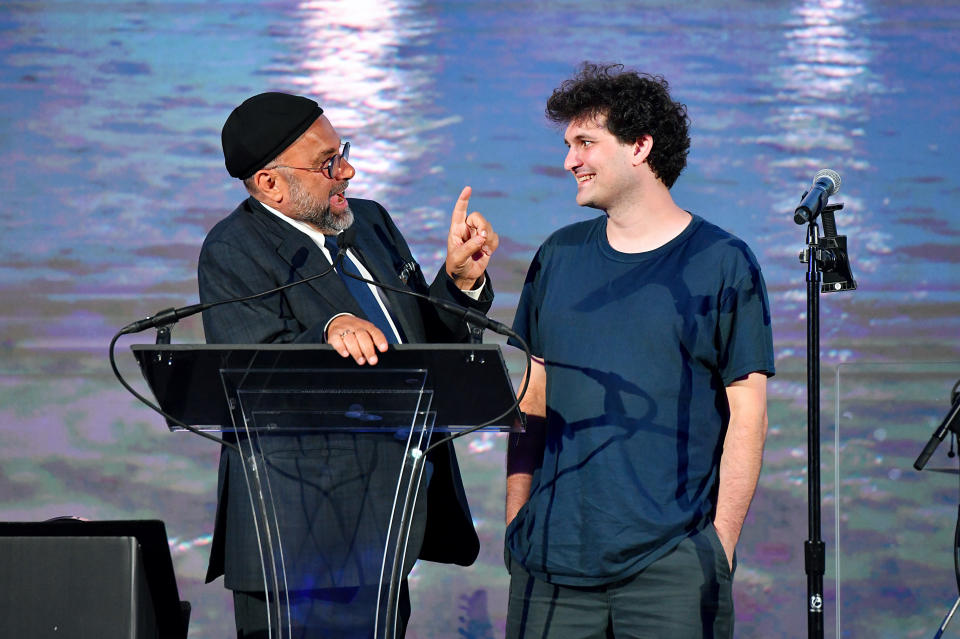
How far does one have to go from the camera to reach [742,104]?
362cm

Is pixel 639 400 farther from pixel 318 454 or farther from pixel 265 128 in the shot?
pixel 265 128

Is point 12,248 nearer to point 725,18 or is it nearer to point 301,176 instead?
point 301,176

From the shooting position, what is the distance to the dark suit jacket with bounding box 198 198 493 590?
5.66 ft

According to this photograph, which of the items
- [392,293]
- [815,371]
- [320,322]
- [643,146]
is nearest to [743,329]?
[815,371]

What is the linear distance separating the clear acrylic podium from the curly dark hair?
2.56ft

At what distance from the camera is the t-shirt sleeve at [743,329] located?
6.85ft

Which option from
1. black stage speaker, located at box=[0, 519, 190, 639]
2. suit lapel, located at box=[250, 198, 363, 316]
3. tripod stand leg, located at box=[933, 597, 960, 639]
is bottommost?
tripod stand leg, located at box=[933, 597, 960, 639]

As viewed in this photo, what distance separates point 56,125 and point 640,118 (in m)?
2.22

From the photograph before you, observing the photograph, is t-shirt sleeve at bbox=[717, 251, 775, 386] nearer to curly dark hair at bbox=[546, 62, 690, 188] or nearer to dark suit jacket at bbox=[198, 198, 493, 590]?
curly dark hair at bbox=[546, 62, 690, 188]

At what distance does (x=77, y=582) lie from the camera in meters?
1.88

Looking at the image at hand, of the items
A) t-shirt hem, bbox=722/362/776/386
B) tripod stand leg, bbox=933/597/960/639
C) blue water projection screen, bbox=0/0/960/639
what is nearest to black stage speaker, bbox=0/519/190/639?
t-shirt hem, bbox=722/362/776/386

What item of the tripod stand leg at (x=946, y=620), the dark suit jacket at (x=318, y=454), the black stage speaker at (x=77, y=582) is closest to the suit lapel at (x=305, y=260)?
the dark suit jacket at (x=318, y=454)

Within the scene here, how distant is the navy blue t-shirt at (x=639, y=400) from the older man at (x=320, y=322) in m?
0.21

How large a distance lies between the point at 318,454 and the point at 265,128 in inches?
32.5
